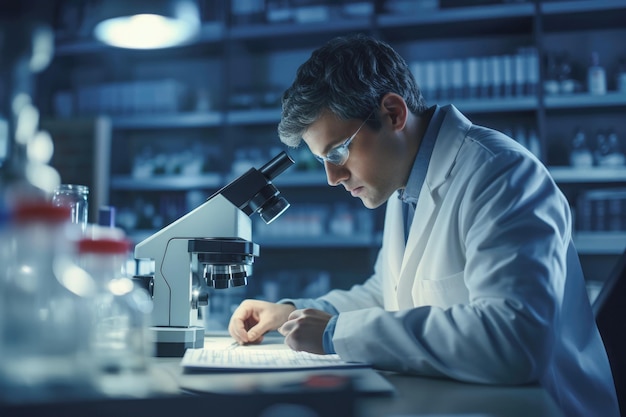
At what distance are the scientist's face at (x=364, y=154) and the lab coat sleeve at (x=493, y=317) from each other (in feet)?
1.25

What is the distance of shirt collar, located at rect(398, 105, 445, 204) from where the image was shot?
145cm

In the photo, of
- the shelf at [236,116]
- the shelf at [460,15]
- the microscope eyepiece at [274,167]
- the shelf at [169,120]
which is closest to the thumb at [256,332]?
the microscope eyepiece at [274,167]

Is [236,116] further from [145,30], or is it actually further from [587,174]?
[587,174]

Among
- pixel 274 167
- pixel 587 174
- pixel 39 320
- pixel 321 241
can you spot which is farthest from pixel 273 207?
pixel 587 174

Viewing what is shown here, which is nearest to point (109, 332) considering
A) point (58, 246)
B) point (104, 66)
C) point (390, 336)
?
point (58, 246)

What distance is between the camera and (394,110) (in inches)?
55.5

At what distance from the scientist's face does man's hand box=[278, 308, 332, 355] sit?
47cm

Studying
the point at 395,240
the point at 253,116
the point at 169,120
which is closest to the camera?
the point at 395,240

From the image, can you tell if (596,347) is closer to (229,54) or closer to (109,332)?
(109,332)

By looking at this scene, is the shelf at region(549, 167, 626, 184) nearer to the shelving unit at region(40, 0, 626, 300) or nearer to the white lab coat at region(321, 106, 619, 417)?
the shelving unit at region(40, 0, 626, 300)

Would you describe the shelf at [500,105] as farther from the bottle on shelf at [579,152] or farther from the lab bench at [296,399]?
the lab bench at [296,399]

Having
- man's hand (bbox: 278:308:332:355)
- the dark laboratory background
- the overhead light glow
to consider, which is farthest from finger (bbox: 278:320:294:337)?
the dark laboratory background

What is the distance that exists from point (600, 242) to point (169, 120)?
98.4 inches

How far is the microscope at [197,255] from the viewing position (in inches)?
47.6
